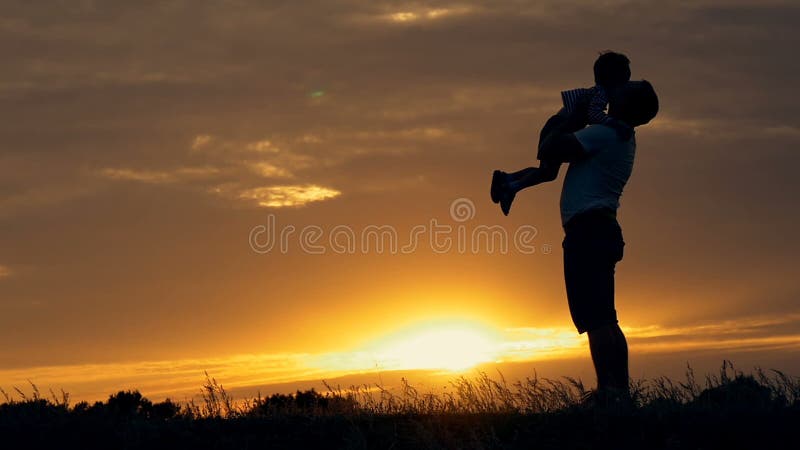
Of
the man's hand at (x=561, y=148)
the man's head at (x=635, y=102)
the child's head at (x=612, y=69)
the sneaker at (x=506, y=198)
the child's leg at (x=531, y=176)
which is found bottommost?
the sneaker at (x=506, y=198)

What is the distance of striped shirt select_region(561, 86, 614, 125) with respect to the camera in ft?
33.1

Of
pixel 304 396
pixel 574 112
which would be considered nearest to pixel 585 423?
pixel 574 112

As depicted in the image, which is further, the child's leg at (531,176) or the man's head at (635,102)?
the child's leg at (531,176)

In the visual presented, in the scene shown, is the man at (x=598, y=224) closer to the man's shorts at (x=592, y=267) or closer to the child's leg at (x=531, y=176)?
the man's shorts at (x=592, y=267)

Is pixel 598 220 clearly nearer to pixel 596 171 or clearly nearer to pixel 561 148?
pixel 596 171

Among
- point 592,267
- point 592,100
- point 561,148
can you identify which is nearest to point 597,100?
point 592,100

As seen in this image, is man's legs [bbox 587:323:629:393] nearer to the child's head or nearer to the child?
the child

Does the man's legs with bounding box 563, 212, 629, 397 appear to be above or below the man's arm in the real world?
below

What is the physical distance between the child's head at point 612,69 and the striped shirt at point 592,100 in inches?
4.3

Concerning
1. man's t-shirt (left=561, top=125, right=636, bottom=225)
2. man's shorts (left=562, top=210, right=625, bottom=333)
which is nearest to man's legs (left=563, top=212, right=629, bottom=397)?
man's shorts (left=562, top=210, right=625, bottom=333)

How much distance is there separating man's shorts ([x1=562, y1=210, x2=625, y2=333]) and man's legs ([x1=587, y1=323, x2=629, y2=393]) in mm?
81

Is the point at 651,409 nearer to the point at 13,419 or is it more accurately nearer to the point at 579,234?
the point at 579,234

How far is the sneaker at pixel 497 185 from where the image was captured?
1041cm

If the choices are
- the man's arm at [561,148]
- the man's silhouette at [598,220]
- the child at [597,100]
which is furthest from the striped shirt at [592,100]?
the man's arm at [561,148]
